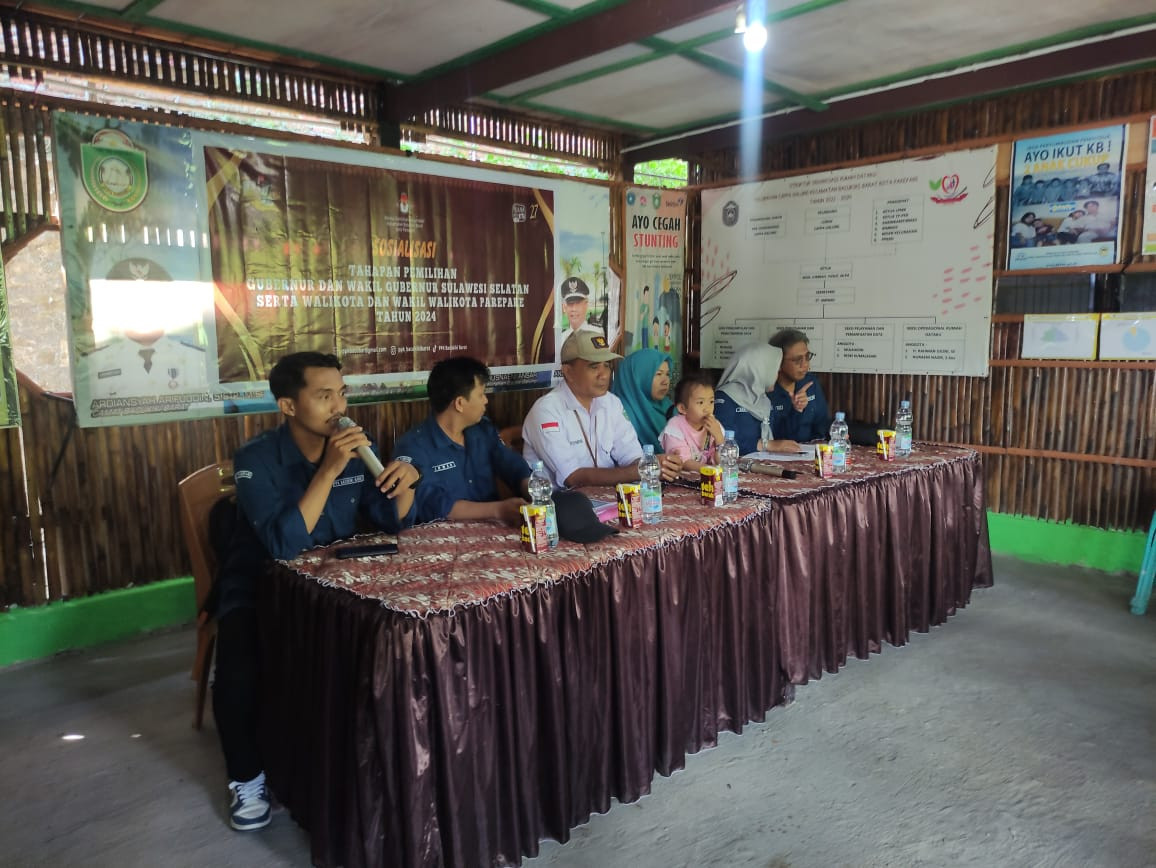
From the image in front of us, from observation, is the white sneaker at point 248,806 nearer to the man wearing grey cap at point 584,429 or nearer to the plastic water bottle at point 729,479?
the man wearing grey cap at point 584,429

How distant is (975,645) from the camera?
3.39 meters

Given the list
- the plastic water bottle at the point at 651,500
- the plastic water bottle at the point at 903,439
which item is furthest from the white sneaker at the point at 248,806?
the plastic water bottle at the point at 903,439

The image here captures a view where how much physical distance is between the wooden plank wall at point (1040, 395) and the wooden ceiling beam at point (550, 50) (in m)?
2.29

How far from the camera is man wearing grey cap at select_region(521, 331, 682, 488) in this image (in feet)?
10.3

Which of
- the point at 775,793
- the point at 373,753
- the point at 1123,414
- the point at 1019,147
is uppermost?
the point at 1019,147

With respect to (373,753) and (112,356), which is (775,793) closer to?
(373,753)

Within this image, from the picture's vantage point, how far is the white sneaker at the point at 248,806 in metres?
2.17

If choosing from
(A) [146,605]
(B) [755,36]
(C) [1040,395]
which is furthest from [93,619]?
(C) [1040,395]

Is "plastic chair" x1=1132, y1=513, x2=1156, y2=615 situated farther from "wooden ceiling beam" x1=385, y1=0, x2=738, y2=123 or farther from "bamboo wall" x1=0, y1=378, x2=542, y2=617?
"bamboo wall" x1=0, y1=378, x2=542, y2=617

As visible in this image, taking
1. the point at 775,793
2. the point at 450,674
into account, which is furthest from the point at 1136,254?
the point at 450,674

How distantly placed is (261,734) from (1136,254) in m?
4.56

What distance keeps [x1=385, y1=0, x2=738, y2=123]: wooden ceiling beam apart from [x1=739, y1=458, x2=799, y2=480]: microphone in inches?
68.3

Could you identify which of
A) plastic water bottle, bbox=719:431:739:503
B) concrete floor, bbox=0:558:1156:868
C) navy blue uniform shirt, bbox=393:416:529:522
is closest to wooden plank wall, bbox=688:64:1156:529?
concrete floor, bbox=0:558:1156:868

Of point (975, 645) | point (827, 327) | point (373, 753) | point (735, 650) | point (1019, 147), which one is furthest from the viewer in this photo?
point (827, 327)
